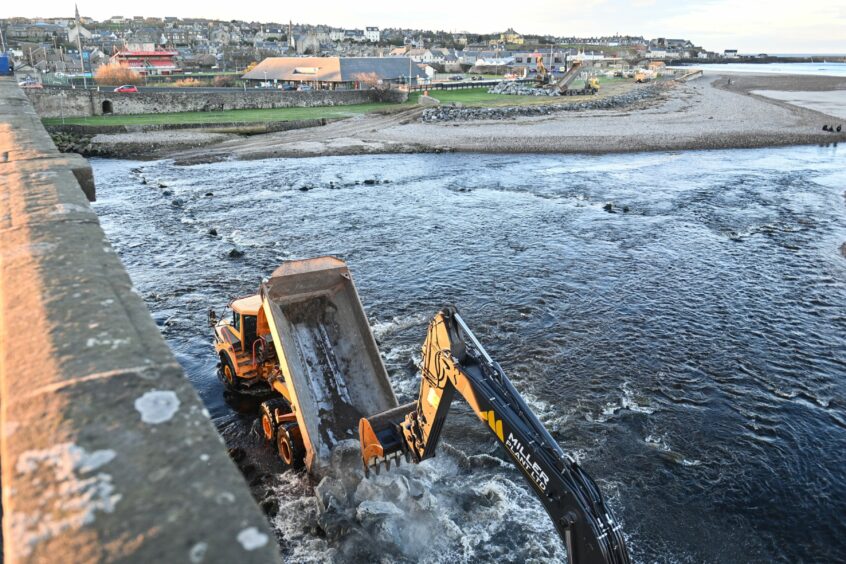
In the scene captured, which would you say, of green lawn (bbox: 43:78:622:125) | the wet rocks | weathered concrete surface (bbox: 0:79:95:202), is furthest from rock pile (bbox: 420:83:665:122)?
weathered concrete surface (bbox: 0:79:95:202)

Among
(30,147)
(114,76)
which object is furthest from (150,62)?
(30,147)

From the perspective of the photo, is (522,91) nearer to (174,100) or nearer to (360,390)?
(174,100)

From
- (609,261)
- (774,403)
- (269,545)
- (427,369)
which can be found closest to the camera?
(269,545)

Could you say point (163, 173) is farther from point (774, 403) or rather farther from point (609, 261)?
point (774, 403)

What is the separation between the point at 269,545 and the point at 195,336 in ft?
49.9

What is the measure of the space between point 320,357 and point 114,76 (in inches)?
2828

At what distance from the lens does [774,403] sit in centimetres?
1310

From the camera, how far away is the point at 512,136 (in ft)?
157

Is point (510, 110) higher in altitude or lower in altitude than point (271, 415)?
higher

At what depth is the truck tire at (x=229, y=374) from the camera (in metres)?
13.0

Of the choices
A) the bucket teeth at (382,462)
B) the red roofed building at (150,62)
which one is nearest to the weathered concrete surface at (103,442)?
the bucket teeth at (382,462)

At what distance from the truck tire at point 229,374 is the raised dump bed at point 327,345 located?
2.43 metres

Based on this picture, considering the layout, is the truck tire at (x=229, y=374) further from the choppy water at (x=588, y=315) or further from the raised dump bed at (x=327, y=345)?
the raised dump bed at (x=327, y=345)

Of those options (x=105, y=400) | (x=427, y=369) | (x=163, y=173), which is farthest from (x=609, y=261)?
(x=163, y=173)
